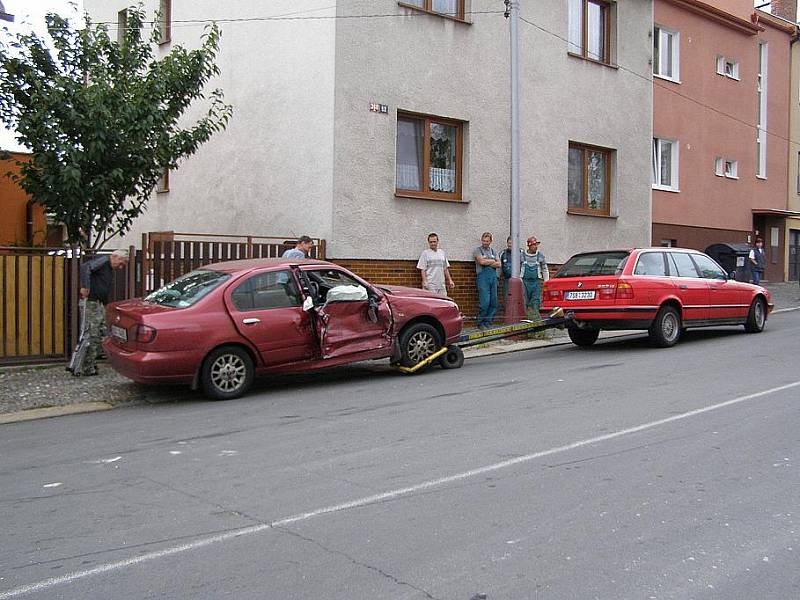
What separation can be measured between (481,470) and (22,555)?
120 inches

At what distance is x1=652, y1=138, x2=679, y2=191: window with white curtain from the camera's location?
75.4 ft

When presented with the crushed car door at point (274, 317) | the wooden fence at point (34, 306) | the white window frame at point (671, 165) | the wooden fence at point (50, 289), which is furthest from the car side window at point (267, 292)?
the white window frame at point (671, 165)

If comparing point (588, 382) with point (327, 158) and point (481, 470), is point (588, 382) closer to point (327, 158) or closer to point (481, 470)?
point (481, 470)

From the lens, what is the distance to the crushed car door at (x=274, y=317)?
31.5 feet

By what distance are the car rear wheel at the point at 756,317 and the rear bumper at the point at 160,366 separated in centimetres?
1009

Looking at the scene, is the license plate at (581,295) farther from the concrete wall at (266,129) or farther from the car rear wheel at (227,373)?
the car rear wheel at (227,373)

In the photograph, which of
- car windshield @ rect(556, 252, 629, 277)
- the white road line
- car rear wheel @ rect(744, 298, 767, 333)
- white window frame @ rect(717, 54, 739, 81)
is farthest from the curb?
white window frame @ rect(717, 54, 739, 81)

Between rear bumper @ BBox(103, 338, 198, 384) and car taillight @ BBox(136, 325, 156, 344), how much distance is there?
0.43ft

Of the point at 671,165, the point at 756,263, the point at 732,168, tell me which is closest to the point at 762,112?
the point at 732,168

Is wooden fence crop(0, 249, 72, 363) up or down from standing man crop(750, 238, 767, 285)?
down

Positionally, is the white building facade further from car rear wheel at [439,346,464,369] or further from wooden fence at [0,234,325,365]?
car rear wheel at [439,346,464,369]

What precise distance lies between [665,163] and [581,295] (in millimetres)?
12076

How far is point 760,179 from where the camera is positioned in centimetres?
2700

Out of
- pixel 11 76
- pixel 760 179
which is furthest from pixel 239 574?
pixel 760 179
